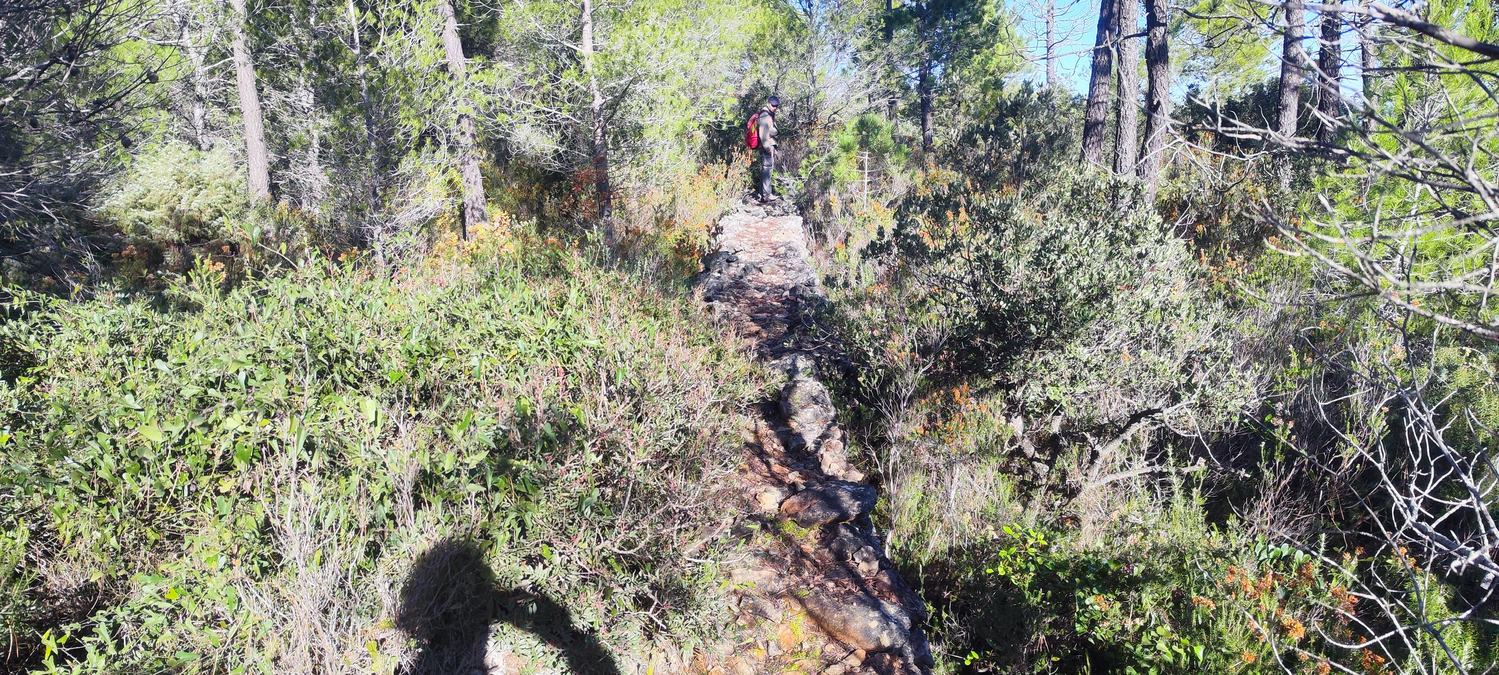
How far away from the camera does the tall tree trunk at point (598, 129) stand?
28.9ft

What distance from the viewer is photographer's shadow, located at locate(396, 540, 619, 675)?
260 cm

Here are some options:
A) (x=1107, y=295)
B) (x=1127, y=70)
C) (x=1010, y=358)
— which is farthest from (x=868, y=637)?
(x=1127, y=70)

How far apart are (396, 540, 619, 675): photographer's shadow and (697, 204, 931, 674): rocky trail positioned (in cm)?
59

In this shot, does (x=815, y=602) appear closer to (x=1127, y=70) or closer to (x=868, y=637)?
(x=868, y=637)

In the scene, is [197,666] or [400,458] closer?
[197,666]

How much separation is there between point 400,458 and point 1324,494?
17.7 ft

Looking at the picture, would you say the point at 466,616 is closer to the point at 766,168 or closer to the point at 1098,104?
the point at 1098,104

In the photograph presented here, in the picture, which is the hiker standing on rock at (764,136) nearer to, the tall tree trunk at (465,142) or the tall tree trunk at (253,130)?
the tall tree trunk at (465,142)

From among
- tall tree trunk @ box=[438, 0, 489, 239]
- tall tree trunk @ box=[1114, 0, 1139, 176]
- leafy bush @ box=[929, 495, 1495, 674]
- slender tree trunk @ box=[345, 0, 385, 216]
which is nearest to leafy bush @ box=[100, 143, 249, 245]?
tall tree trunk @ box=[438, 0, 489, 239]

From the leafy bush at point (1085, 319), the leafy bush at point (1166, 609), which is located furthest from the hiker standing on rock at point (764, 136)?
the leafy bush at point (1166, 609)

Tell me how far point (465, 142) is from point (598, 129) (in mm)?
1576

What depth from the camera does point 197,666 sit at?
222 cm

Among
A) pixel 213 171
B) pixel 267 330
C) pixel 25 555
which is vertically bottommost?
pixel 25 555

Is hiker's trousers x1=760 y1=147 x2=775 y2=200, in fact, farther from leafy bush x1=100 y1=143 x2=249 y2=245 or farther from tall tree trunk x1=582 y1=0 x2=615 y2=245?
leafy bush x1=100 y1=143 x2=249 y2=245
